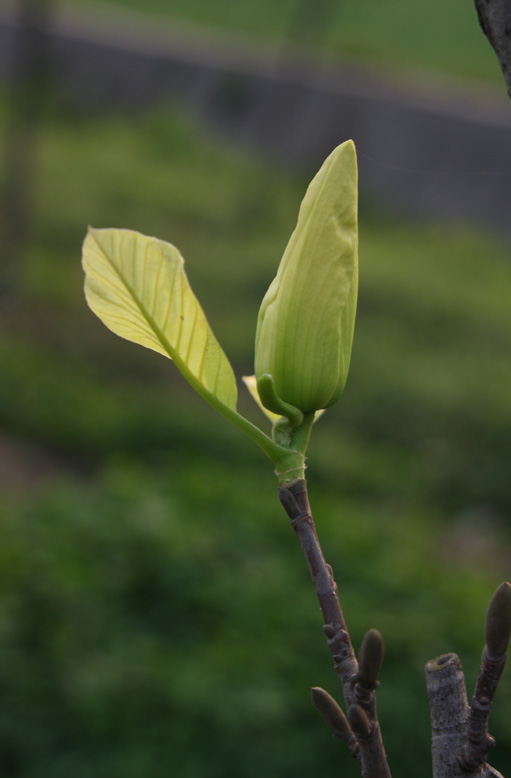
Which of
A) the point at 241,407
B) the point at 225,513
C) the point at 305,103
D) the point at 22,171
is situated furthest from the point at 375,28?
the point at 225,513

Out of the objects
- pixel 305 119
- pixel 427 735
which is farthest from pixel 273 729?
pixel 305 119

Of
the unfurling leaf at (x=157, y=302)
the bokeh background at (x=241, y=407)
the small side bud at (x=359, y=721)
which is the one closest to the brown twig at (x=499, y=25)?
the unfurling leaf at (x=157, y=302)

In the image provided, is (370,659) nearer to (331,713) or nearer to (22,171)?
(331,713)

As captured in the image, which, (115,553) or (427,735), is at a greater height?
(427,735)

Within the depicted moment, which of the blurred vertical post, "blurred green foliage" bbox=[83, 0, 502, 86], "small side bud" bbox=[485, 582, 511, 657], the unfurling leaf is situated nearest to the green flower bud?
the unfurling leaf

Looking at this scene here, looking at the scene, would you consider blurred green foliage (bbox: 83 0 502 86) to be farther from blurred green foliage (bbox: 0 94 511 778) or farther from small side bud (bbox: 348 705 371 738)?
small side bud (bbox: 348 705 371 738)

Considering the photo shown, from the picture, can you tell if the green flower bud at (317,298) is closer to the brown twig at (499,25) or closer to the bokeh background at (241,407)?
the brown twig at (499,25)

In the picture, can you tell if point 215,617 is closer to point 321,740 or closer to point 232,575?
point 232,575
